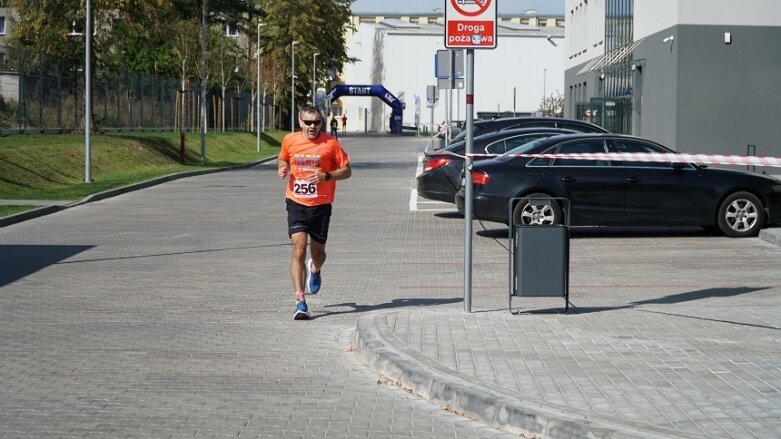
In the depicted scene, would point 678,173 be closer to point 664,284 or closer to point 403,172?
point 664,284

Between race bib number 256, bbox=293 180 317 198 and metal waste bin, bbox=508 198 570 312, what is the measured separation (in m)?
1.77

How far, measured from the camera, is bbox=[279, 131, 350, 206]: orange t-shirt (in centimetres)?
1152

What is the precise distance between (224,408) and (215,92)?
7232cm

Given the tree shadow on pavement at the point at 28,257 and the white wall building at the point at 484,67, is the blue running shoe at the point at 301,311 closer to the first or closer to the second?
the tree shadow on pavement at the point at 28,257

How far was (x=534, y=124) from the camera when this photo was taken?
3039 cm

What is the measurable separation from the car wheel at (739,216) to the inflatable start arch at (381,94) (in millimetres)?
87896

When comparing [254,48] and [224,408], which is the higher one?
[254,48]

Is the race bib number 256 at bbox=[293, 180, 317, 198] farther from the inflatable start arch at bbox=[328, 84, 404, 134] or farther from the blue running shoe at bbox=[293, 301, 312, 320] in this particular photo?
the inflatable start arch at bbox=[328, 84, 404, 134]

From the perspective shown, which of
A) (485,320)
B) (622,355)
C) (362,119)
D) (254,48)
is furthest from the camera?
(362,119)

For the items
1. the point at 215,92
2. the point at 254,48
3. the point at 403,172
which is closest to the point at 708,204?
the point at 403,172

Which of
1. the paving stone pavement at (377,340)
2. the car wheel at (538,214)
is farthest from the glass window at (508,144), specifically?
the paving stone pavement at (377,340)

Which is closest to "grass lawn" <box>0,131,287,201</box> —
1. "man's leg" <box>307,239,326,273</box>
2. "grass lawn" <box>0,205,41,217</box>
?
"grass lawn" <box>0,205,41,217</box>

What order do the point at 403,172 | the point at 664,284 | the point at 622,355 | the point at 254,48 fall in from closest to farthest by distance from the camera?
the point at 622,355
the point at 664,284
the point at 403,172
the point at 254,48

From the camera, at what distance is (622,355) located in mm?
8977
